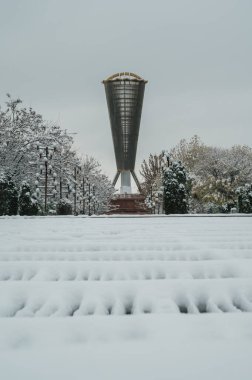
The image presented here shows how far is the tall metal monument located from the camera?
7838cm

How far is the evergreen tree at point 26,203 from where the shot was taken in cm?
1518

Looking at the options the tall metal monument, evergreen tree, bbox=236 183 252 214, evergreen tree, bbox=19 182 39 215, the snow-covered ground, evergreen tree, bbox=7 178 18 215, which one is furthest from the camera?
the tall metal monument

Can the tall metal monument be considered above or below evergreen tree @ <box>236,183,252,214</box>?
above

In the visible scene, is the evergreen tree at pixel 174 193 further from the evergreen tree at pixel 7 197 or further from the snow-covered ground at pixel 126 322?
the snow-covered ground at pixel 126 322

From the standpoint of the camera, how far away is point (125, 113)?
79.9 m

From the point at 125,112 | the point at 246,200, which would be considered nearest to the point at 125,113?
the point at 125,112

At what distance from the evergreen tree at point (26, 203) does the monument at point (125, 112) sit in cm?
5961

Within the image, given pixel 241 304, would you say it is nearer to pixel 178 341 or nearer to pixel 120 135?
pixel 178 341

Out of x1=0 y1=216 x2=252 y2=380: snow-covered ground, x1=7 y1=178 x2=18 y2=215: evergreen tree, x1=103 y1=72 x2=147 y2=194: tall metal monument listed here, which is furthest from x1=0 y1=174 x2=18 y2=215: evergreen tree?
x1=103 y1=72 x2=147 y2=194: tall metal monument

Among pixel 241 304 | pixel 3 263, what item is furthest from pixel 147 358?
pixel 3 263

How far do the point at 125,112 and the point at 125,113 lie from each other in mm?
345

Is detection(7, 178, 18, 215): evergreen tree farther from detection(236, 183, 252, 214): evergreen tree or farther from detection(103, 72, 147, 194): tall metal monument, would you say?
detection(103, 72, 147, 194): tall metal monument

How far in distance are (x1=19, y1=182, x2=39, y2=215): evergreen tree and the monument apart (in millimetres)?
59613

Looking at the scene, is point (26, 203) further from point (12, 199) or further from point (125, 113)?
point (125, 113)
